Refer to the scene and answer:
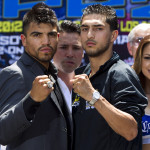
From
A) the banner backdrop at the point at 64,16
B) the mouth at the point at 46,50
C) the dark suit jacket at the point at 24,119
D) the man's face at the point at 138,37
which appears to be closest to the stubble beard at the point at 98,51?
the mouth at the point at 46,50

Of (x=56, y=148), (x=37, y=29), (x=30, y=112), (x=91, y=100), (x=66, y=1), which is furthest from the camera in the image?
(x=66, y=1)

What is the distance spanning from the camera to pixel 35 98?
199 centimetres

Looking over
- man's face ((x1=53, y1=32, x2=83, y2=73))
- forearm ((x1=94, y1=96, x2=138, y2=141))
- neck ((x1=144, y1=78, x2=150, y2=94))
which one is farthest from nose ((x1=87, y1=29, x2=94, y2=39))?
man's face ((x1=53, y1=32, x2=83, y2=73))

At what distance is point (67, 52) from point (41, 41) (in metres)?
1.29

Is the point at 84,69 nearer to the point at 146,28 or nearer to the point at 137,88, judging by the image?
the point at 137,88

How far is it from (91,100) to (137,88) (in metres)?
0.37

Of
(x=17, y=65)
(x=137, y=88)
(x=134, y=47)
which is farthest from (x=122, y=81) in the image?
(x=134, y=47)

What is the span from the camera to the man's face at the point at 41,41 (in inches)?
93.1

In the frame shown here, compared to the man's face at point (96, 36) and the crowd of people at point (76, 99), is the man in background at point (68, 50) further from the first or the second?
the man's face at point (96, 36)

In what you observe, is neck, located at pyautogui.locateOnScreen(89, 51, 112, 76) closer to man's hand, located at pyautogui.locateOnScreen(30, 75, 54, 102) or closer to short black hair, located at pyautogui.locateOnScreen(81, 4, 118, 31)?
short black hair, located at pyautogui.locateOnScreen(81, 4, 118, 31)

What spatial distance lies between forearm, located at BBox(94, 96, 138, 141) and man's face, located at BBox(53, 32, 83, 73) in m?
1.79

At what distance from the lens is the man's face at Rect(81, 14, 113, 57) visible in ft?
7.41

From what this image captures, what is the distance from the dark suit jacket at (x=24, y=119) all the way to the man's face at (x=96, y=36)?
0.44m

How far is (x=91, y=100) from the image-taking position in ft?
6.28
